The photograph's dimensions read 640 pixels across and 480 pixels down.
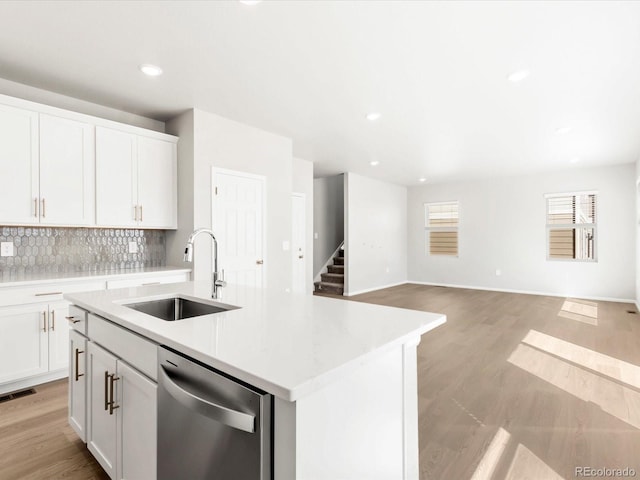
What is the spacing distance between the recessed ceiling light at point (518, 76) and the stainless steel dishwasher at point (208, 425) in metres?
3.22

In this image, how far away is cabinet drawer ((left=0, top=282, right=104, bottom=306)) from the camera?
2688 millimetres

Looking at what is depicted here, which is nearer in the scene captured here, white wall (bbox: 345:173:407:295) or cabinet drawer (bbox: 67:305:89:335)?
cabinet drawer (bbox: 67:305:89:335)

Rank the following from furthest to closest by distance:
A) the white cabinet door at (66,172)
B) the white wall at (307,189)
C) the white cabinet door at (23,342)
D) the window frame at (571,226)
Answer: the window frame at (571,226) < the white wall at (307,189) < the white cabinet door at (66,172) < the white cabinet door at (23,342)

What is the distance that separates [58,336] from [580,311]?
7.09m

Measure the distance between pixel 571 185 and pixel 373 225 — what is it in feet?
13.2

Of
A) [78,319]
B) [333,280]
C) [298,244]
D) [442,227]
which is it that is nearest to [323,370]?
[78,319]

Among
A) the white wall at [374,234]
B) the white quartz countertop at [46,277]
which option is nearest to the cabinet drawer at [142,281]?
the white quartz countertop at [46,277]

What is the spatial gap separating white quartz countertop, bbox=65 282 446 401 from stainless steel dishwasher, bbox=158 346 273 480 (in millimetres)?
60

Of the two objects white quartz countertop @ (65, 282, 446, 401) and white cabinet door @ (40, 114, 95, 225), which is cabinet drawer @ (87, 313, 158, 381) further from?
white cabinet door @ (40, 114, 95, 225)

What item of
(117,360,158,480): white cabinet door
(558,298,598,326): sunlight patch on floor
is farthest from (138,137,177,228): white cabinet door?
(558,298,598,326): sunlight patch on floor

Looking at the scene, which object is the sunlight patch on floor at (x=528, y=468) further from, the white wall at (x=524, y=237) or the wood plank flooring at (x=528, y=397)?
the white wall at (x=524, y=237)

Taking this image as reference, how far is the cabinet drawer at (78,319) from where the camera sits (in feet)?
5.99

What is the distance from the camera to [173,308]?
2.01 meters

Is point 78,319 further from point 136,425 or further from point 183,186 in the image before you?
point 183,186
